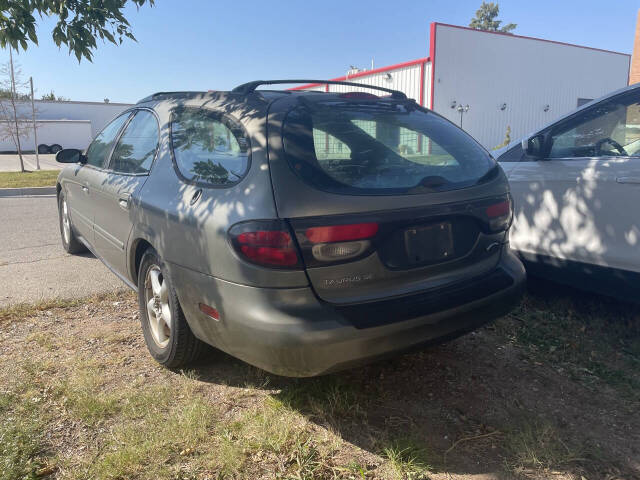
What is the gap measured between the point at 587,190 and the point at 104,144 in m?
3.81

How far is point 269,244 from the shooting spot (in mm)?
2188

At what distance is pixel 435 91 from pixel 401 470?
68.1 ft

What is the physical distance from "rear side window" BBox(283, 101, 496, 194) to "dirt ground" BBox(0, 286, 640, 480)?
46.5 inches

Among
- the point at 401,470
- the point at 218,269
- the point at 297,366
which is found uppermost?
the point at 218,269

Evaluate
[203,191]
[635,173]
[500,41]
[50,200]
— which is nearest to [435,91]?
[500,41]

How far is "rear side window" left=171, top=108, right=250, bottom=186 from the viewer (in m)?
2.49

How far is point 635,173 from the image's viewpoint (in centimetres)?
331

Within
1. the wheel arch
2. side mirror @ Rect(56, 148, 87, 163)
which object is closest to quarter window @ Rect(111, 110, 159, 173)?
the wheel arch

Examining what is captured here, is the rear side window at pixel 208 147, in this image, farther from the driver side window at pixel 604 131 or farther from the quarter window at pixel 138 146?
the driver side window at pixel 604 131

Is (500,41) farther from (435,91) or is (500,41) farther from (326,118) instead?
(326,118)

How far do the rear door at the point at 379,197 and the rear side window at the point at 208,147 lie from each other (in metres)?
0.22

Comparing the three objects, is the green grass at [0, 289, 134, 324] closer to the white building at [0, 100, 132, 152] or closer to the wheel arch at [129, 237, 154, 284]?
the wheel arch at [129, 237, 154, 284]

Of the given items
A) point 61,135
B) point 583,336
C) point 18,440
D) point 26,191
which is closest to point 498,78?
point 26,191

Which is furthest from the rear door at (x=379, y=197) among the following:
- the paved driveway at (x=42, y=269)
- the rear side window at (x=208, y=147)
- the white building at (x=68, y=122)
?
the white building at (x=68, y=122)
